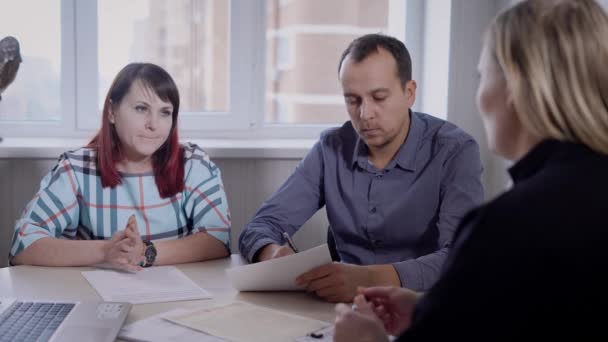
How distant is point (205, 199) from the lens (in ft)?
6.57

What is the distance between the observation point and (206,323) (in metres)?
1.25

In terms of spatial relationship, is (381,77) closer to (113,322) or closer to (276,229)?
(276,229)

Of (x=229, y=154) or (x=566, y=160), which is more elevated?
(x=566, y=160)

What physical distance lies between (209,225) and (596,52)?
1.29m

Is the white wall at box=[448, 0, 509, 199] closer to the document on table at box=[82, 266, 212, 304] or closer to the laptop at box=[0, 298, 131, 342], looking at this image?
the document on table at box=[82, 266, 212, 304]

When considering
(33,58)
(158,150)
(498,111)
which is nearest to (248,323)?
(498,111)

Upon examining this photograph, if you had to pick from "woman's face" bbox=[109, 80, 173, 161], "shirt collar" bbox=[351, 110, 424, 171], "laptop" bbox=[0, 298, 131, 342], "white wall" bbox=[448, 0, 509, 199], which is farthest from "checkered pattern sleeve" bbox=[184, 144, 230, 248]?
"white wall" bbox=[448, 0, 509, 199]

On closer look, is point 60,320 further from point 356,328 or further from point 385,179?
point 385,179

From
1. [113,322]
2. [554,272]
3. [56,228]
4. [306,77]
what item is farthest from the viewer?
[306,77]

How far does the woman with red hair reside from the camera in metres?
1.89

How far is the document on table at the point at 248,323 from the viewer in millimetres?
1194

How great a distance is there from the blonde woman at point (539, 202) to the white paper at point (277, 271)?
58 cm

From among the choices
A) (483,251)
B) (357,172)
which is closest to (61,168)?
(357,172)

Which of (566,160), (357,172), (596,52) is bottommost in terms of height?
(357,172)
